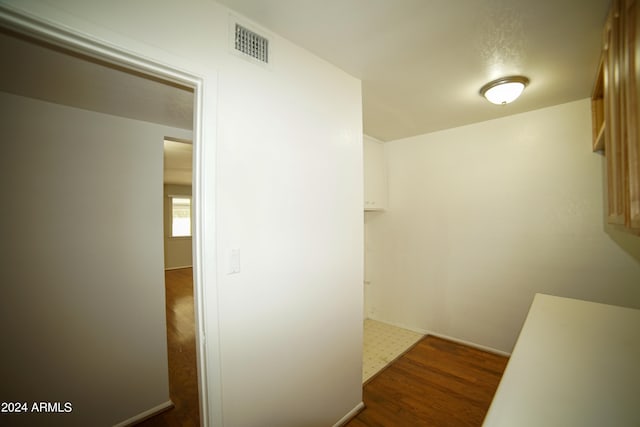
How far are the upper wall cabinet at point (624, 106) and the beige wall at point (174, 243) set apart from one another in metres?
7.90

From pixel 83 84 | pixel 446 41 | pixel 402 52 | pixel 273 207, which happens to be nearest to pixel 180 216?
pixel 83 84

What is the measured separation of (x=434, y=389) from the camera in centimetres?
210

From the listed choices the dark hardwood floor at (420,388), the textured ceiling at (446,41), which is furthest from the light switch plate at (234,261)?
the dark hardwood floor at (420,388)

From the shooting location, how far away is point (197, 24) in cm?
111

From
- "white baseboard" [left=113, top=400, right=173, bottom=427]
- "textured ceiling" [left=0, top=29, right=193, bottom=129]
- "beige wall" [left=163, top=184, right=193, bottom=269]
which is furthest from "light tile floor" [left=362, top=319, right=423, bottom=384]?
"beige wall" [left=163, top=184, right=193, bottom=269]

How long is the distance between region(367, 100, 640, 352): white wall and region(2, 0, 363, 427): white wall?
5.15 feet

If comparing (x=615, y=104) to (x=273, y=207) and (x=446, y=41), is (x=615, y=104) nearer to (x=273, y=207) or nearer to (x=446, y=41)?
(x=446, y=41)

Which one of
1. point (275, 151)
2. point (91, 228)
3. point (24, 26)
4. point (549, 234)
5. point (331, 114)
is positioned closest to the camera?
point (24, 26)

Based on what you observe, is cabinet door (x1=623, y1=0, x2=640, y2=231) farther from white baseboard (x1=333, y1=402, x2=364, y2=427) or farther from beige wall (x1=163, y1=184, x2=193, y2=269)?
beige wall (x1=163, y1=184, x2=193, y2=269)

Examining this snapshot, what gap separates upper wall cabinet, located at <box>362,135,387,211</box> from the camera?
3074 mm

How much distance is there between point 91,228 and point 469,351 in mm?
3616

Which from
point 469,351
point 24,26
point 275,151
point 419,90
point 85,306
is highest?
point 419,90

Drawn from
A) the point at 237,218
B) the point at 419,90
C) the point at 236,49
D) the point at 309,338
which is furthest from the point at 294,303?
the point at 419,90

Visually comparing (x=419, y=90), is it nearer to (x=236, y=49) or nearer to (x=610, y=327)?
(x=236, y=49)
